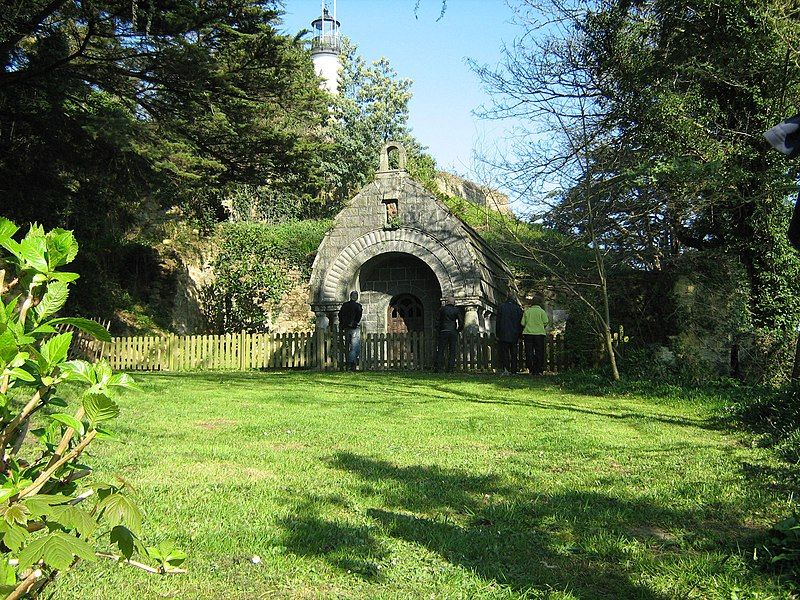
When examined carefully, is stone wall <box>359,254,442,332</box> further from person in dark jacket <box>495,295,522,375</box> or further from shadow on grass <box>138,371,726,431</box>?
shadow on grass <box>138,371,726,431</box>

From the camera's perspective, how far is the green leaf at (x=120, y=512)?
1.76 m

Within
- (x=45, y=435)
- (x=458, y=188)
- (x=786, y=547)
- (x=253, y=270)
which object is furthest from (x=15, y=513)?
(x=458, y=188)

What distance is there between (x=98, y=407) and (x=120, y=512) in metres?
0.27

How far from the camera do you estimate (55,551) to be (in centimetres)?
161

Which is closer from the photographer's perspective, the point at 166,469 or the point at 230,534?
the point at 230,534

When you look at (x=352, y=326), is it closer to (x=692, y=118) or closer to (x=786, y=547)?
(x=692, y=118)

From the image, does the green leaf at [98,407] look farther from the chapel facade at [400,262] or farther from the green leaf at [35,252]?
the chapel facade at [400,262]

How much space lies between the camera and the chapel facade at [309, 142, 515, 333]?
18.9m

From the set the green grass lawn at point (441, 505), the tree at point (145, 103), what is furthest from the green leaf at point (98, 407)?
the tree at point (145, 103)

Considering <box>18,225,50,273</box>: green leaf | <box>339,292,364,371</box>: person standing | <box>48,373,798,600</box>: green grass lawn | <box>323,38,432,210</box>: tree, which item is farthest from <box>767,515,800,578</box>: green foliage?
<box>323,38,432,210</box>: tree

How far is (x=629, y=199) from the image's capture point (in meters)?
14.8

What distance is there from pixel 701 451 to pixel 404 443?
2.81 metres

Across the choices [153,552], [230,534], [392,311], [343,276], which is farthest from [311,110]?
[153,552]

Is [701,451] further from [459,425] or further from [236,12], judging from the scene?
[236,12]
